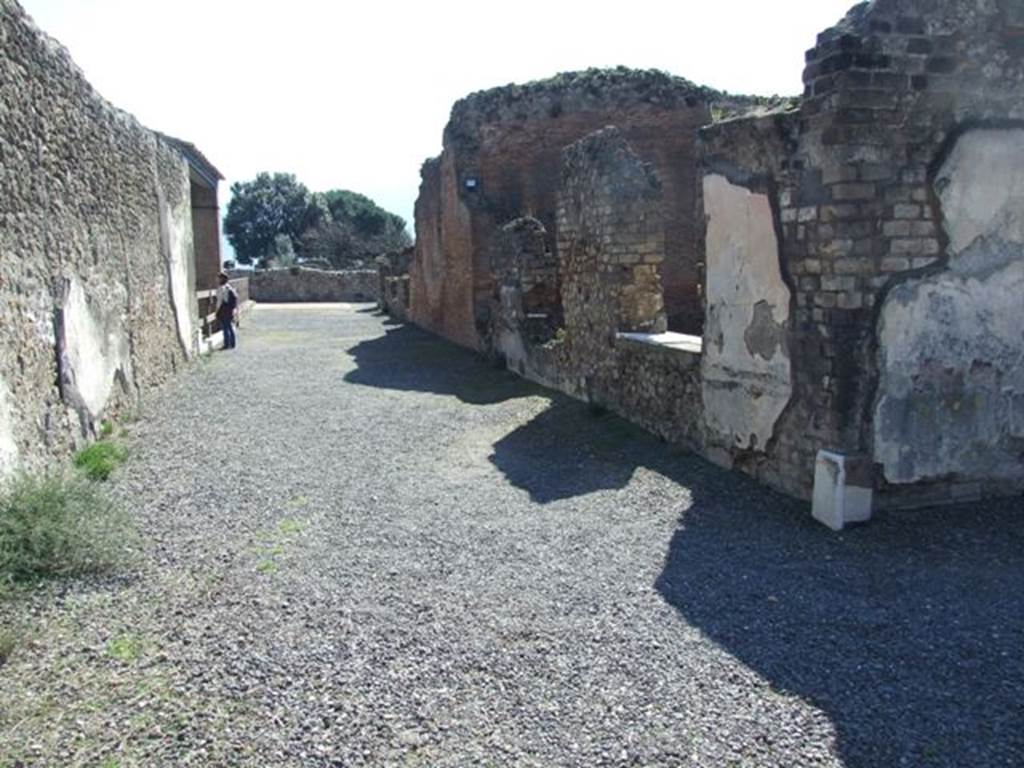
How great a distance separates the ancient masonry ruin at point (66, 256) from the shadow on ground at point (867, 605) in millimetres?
3536

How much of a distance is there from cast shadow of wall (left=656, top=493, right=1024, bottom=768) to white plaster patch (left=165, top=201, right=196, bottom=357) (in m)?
9.81

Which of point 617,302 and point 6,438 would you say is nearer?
point 6,438

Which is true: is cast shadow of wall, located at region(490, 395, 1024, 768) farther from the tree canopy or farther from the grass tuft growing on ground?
the tree canopy

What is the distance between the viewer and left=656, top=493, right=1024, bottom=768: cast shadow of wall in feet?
9.93

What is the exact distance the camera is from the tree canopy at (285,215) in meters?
51.2

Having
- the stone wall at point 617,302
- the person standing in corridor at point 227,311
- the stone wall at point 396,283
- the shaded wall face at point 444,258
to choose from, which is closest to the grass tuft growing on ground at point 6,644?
the stone wall at point 617,302

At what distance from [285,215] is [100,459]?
155 feet

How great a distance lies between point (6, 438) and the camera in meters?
5.32

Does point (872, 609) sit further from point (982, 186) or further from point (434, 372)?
point (434, 372)

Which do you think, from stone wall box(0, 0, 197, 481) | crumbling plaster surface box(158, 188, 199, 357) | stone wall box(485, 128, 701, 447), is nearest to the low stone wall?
crumbling plaster surface box(158, 188, 199, 357)

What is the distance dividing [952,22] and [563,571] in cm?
392

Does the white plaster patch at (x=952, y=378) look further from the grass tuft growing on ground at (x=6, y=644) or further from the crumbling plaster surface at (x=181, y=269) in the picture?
the crumbling plaster surface at (x=181, y=269)

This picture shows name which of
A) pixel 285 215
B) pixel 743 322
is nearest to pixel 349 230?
pixel 285 215

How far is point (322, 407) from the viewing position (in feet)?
32.9
